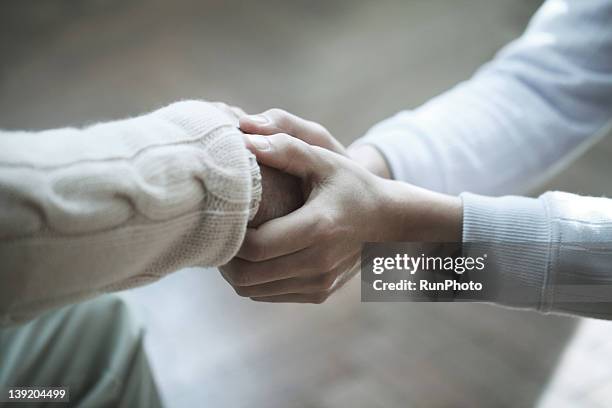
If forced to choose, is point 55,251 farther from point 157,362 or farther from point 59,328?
point 157,362

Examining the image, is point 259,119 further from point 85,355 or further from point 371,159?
point 85,355

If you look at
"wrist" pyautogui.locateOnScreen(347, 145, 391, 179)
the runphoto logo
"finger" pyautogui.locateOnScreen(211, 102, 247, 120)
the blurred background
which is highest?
"finger" pyautogui.locateOnScreen(211, 102, 247, 120)

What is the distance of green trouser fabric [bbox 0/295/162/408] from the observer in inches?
32.4

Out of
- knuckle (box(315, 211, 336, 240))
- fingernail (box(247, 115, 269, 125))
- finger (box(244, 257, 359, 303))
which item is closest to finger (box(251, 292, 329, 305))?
finger (box(244, 257, 359, 303))

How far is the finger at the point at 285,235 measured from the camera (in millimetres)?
750

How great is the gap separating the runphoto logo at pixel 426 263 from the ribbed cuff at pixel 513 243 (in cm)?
2

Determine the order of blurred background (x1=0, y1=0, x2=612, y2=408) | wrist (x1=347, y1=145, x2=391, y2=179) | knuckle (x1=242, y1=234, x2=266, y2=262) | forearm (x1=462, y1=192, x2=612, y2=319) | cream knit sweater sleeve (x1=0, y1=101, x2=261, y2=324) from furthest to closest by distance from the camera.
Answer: blurred background (x1=0, y1=0, x2=612, y2=408)
wrist (x1=347, y1=145, x2=391, y2=179)
forearm (x1=462, y1=192, x2=612, y2=319)
knuckle (x1=242, y1=234, x2=266, y2=262)
cream knit sweater sleeve (x1=0, y1=101, x2=261, y2=324)

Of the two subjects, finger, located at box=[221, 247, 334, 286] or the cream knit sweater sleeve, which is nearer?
the cream knit sweater sleeve

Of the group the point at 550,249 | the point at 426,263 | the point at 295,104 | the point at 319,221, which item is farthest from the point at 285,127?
the point at 295,104

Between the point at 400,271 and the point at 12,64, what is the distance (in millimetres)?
1918

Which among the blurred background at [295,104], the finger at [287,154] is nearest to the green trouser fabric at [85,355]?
the blurred background at [295,104]

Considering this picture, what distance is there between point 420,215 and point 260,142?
9.2 inches

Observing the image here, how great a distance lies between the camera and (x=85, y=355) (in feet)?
2.82

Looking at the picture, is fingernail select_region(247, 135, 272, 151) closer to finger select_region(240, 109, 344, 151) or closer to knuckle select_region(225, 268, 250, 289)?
finger select_region(240, 109, 344, 151)
